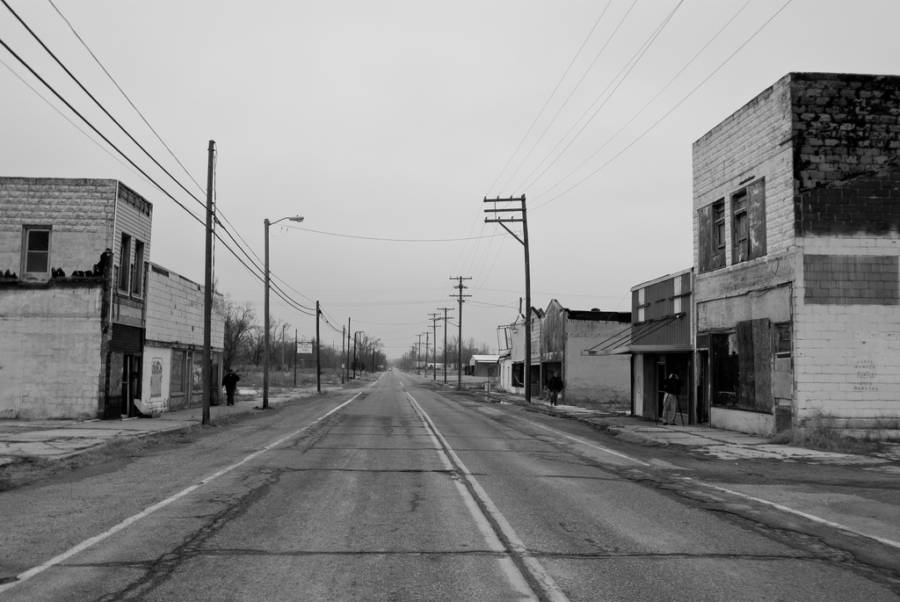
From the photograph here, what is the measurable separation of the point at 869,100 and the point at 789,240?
4256 mm

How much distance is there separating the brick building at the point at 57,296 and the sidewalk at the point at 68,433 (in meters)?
0.88

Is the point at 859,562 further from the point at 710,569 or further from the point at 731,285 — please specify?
the point at 731,285

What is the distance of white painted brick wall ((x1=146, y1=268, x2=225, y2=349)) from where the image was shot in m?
A: 27.5

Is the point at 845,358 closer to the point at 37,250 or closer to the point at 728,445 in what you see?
the point at 728,445

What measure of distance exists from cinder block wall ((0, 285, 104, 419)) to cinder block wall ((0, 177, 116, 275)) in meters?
0.98

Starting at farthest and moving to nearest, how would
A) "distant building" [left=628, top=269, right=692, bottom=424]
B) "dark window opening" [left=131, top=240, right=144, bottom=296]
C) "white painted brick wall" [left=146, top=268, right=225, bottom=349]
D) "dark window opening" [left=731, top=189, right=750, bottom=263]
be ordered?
"white painted brick wall" [left=146, top=268, right=225, bottom=349], "dark window opening" [left=131, top=240, right=144, bottom=296], "distant building" [left=628, top=269, right=692, bottom=424], "dark window opening" [left=731, top=189, right=750, bottom=263]

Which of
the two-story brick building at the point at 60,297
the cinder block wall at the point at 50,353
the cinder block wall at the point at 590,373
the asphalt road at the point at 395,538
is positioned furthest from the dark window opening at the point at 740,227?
the cinder block wall at the point at 590,373

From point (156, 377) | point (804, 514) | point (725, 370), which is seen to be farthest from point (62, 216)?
point (804, 514)

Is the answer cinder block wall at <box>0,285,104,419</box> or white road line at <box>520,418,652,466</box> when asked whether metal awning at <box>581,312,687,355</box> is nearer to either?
white road line at <box>520,418,652,466</box>

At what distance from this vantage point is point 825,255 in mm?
18734

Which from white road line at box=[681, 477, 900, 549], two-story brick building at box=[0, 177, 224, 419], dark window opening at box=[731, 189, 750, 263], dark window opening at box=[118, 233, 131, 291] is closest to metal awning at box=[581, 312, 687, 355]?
dark window opening at box=[731, 189, 750, 263]

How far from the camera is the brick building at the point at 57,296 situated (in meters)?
22.9

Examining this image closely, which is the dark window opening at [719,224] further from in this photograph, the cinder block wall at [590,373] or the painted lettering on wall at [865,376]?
the cinder block wall at [590,373]

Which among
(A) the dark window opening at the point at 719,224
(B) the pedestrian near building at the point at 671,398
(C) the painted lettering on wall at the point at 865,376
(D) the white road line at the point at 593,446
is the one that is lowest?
(D) the white road line at the point at 593,446
